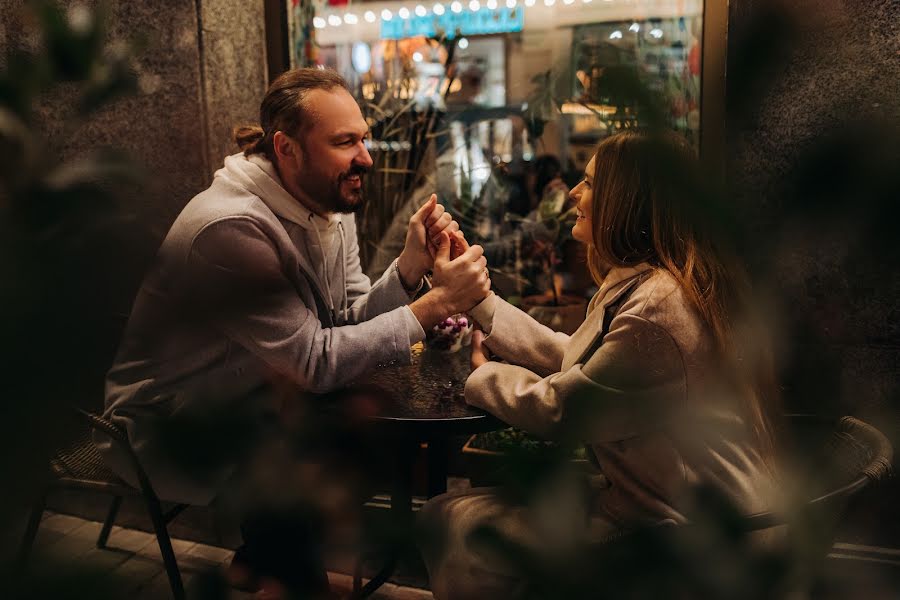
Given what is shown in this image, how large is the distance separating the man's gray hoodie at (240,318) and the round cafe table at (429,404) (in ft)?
0.41

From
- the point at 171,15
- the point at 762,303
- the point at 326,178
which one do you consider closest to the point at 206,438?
the point at 762,303

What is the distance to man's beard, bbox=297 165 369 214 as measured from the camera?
7.97 ft

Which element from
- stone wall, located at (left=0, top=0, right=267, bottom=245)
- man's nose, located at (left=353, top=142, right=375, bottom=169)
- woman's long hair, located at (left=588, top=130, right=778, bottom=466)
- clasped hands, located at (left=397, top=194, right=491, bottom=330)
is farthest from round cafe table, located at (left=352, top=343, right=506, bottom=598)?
stone wall, located at (left=0, top=0, right=267, bottom=245)

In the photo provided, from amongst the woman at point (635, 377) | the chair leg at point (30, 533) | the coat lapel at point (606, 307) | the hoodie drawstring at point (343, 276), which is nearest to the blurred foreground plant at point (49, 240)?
the chair leg at point (30, 533)

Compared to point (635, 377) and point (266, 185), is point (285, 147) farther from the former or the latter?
point (635, 377)

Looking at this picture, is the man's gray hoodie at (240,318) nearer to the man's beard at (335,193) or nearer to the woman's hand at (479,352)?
the man's beard at (335,193)

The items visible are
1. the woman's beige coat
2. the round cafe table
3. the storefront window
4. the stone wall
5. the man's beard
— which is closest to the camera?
the woman's beige coat

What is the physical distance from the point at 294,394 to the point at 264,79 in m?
3.07

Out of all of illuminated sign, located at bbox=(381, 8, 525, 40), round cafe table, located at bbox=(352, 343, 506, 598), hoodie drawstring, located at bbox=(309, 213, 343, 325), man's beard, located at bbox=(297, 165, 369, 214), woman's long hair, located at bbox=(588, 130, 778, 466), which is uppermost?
illuminated sign, located at bbox=(381, 8, 525, 40)

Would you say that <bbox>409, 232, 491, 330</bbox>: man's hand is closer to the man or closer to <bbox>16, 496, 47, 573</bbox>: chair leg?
the man

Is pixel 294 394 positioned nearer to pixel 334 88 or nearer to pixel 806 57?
pixel 806 57

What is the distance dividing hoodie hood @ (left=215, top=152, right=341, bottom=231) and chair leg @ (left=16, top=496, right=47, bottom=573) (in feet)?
6.39

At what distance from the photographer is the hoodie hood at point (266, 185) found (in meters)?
2.31

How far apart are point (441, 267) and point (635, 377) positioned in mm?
1630
